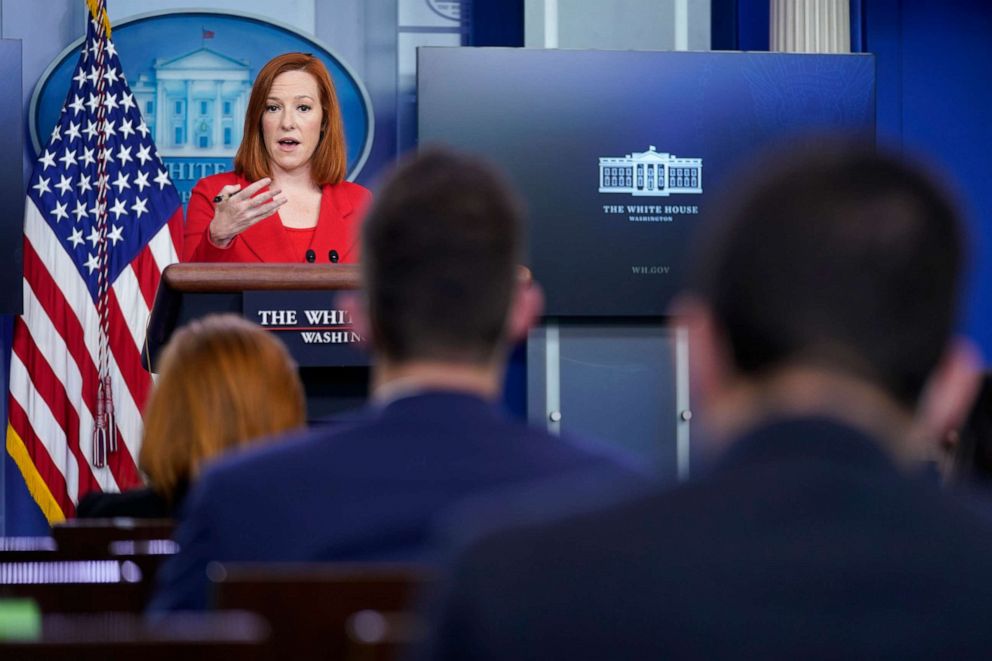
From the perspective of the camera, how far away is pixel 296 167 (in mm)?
5953

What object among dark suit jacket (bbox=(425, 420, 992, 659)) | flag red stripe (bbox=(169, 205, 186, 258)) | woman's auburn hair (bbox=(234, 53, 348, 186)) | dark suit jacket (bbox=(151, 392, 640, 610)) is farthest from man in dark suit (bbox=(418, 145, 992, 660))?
flag red stripe (bbox=(169, 205, 186, 258))

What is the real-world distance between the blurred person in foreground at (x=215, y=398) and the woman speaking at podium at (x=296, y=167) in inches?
128

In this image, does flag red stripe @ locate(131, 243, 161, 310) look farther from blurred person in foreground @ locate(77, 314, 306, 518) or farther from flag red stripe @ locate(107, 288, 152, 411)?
blurred person in foreground @ locate(77, 314, 306, 518)

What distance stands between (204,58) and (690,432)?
289 cm

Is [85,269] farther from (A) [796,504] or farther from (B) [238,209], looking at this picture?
(A) [796,504]

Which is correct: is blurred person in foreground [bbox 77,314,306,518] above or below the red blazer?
below

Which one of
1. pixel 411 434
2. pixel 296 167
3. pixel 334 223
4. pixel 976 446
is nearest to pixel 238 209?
pixel 334 223

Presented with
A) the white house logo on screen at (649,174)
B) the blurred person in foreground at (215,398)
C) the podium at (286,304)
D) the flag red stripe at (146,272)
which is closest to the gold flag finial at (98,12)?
the flag red stripe at (146,272)

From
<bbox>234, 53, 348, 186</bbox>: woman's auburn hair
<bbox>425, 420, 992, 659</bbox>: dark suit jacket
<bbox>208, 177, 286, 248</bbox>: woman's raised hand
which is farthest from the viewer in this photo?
<bbox>234, 53, 348, 186</bbox>: woman's auburn hair

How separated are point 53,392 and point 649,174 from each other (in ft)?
9.20

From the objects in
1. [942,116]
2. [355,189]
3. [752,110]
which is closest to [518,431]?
[355,189]

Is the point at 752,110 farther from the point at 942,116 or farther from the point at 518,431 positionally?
the point at 518,431

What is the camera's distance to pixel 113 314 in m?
6.16

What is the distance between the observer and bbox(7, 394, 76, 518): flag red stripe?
20.4ft
